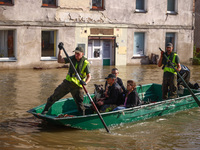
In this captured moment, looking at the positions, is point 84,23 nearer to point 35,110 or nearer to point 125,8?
point 125,8

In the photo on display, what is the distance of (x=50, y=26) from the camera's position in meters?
22.5

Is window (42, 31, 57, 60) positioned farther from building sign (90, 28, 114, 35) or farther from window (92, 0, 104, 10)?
window (92, 0, 104, 10)

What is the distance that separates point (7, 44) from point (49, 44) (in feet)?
8.55

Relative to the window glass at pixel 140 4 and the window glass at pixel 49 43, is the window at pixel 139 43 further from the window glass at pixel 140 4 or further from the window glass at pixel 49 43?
the window glass at pixel 49 43

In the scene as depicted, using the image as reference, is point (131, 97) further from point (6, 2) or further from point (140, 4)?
point (140, 4)

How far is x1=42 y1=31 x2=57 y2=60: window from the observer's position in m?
22.9

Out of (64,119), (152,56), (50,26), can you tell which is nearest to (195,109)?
(64,119)

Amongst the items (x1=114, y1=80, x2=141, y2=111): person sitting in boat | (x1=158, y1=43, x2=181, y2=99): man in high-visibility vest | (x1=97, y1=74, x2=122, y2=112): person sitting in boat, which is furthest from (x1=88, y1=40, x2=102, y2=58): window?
(x1=114, y1=80, x2=141, y2=111): person sitting in boat

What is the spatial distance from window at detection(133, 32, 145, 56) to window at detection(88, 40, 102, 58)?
111 inches

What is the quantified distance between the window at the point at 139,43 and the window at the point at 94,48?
9.24 ft

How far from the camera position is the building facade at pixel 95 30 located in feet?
71.2

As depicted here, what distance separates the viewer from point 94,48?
24.7 meters

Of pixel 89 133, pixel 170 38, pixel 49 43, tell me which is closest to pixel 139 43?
pixel 170 38

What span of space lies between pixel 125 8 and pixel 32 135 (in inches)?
683
